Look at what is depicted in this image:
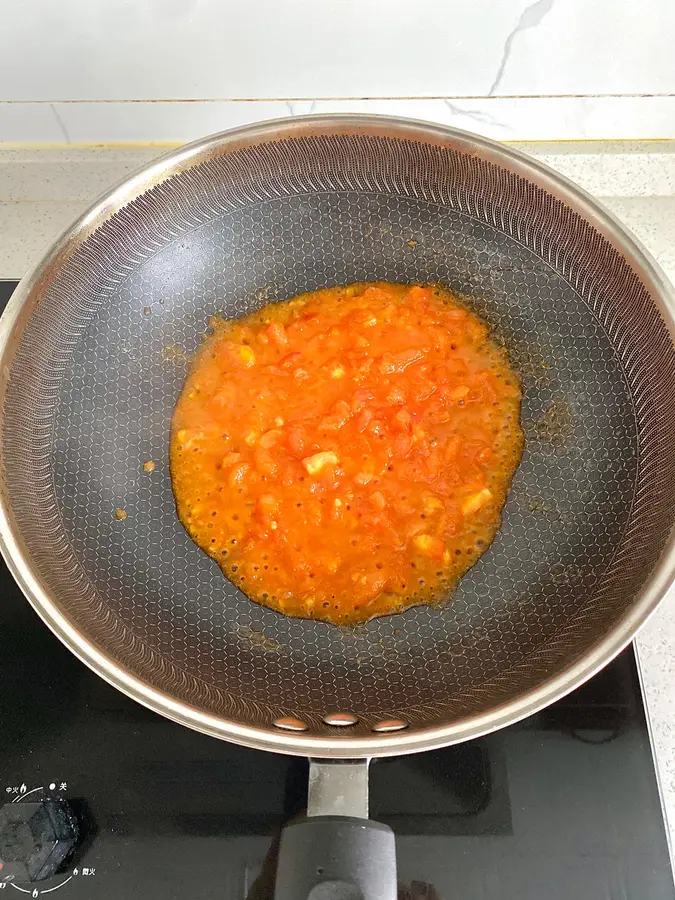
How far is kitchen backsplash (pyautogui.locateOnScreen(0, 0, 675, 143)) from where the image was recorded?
0.94 metres

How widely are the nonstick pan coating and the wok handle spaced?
10 centimetres

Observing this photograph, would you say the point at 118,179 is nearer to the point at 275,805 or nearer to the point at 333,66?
the point at 333,66

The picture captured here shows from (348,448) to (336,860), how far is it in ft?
1.74

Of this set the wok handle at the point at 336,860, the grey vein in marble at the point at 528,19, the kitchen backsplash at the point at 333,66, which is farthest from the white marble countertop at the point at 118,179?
the wok handle at the point at 336,860

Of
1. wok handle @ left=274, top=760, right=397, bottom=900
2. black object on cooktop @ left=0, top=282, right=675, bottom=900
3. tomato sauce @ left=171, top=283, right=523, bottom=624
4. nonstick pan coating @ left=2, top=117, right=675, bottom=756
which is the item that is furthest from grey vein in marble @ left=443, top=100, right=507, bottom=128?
wok handle @ left=274, top=760, right=397, bottom=900

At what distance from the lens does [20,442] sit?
0.89 meters

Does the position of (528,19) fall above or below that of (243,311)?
above

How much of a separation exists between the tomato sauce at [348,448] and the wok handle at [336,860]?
0.31 m

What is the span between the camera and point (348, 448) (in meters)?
1.01

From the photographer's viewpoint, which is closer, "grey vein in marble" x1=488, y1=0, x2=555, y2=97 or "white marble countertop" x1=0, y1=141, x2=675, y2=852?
"grey vein in marble" x1=488, y1=0, x2=555, y2=97

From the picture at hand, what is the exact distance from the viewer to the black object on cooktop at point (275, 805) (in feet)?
2.55

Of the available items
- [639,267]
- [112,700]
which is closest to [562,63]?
[639,267]

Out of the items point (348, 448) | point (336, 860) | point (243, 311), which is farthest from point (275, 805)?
point (243, 311)

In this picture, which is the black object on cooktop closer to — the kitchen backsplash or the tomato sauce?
the tomato sauce
